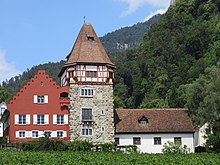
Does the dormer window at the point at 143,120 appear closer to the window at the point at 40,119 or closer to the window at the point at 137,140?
the window at the point at 137,140

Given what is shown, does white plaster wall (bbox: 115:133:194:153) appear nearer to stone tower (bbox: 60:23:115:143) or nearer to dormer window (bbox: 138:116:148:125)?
dormer window (bbox: 138:116:148:125)

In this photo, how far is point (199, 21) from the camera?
438 feet

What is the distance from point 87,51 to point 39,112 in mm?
10571

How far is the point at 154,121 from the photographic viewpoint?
64812mm

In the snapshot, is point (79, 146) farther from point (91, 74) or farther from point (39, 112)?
point (91, 74)

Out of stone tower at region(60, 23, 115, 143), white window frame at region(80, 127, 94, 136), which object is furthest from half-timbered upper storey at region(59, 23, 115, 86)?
white window frame at region(80, 127, 94, 136)

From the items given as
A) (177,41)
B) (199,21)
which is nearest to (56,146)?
(177,41)

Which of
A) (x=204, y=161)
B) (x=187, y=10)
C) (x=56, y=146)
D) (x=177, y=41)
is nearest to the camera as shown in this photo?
(x=204, y=161)

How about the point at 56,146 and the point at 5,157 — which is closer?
the point at 5,157

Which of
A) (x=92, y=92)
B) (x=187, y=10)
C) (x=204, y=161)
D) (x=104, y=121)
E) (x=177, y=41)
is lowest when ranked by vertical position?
(x=204, y=161)

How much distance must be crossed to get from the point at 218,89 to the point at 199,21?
75864 millimetres

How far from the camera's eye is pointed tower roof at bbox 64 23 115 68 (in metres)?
63.4

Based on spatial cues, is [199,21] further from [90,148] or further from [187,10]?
[90,148]

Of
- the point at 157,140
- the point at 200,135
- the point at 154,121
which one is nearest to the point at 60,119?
the point at 154,121
